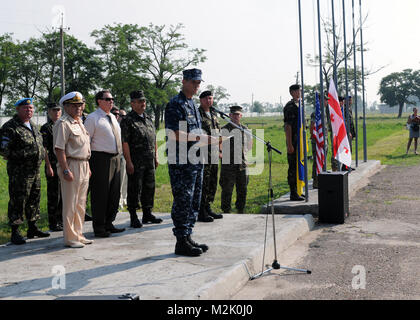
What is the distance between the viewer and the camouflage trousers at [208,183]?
7.27 m

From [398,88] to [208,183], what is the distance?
138 meters

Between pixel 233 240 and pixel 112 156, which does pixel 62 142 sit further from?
pixel 233 240

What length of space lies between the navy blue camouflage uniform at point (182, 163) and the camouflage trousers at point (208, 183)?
2012 mm

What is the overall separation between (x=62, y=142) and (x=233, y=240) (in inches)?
96.1

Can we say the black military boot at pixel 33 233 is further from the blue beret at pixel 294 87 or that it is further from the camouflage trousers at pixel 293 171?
the blue beret at pixel 294 87

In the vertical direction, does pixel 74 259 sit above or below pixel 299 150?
below

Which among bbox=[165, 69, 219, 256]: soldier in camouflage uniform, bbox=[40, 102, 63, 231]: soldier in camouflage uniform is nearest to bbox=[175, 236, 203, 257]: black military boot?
bbox=[165, 69, 219, 256]: soldier in camouflage uniform

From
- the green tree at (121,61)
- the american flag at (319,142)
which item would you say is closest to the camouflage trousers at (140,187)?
the american flag at (319,142)

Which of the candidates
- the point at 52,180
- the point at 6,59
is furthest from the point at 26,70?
the point at 52,180

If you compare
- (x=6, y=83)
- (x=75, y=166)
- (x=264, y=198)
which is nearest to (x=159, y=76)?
(x=6, y=83)

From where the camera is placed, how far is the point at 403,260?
5422 millimetres

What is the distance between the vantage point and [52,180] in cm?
722

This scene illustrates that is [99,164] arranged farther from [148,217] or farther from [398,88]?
[398,88]

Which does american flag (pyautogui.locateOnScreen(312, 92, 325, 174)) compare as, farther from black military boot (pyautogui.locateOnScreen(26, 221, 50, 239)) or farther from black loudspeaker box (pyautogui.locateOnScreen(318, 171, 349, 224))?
black military boot (pyautogui.locateOnScreen(26, 221, 50, 239))
